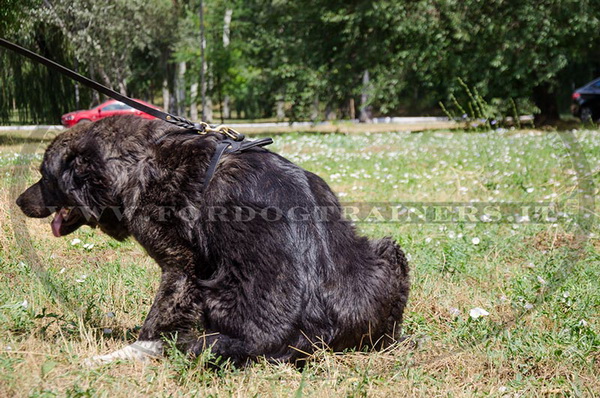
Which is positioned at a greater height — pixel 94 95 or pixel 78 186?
pixel 94 95

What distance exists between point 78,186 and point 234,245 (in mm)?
1007

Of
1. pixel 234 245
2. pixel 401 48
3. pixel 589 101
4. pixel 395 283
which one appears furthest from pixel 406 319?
pixel 589 101

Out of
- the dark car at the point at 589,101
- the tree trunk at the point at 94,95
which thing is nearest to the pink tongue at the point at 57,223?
the tree trunk at the point at 94,95

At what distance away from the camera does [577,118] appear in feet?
78.9

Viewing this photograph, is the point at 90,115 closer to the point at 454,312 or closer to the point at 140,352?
the point at 140,352

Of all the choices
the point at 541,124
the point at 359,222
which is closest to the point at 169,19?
the point at 541,124

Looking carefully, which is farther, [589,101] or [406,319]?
[589,101]

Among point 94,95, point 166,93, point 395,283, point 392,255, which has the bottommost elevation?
point 395,283

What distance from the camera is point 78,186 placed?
3088 mm

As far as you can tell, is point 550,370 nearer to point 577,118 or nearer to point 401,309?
point 401,309

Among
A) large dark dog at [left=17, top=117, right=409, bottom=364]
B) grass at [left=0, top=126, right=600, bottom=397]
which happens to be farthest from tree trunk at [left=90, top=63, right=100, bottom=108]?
large dark dog at [left=17, top=117, right=409, bottom=364]

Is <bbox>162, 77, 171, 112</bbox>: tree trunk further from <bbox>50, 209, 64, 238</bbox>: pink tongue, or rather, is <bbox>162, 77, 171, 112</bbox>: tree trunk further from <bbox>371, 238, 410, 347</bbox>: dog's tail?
<bbox>371, 238, 410, 347</bbox>: dog's tail

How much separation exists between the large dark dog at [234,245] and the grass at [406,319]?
0.58 feet

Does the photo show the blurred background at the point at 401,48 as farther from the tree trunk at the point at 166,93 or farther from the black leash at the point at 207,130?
the tree trunk at the point at 166,93
